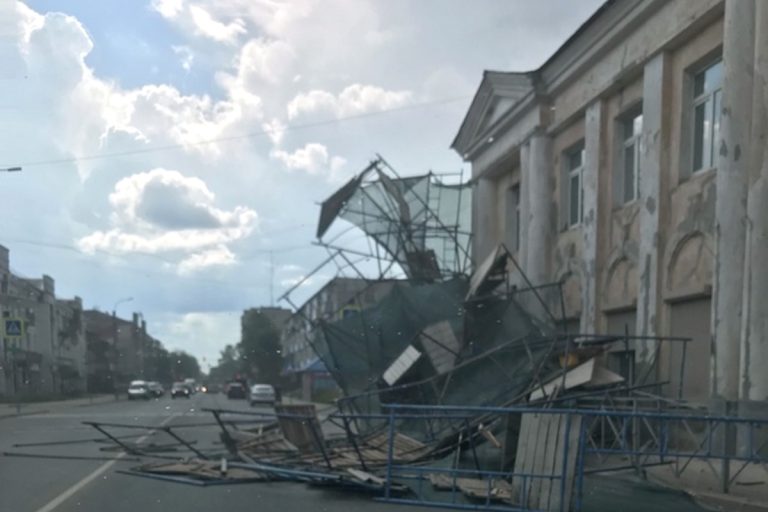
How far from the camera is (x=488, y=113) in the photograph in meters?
26.9

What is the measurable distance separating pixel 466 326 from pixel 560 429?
9.43 meters

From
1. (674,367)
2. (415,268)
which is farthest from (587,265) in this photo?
(415,268)

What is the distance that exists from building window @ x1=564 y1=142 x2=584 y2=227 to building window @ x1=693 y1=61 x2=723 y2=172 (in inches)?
210

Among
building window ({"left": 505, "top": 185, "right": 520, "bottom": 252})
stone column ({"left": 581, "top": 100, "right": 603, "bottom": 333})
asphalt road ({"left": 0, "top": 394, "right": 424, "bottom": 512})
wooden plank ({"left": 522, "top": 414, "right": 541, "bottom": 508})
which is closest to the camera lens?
wooden plank ({"left": 522, "top": 414, "right": 541, "bottom": 508})

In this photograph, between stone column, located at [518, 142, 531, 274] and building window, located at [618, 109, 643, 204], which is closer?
building window, located at [618, 109, 643, 204]

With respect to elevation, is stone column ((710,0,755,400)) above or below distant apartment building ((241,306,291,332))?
above

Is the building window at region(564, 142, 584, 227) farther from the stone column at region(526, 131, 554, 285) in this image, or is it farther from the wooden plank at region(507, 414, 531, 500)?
the wooden plank at region(507, 414, 531, 500)

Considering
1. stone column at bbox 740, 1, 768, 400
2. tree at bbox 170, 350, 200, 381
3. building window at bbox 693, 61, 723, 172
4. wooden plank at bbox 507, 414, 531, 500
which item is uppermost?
building window at bbox 693, 61, 723, 172

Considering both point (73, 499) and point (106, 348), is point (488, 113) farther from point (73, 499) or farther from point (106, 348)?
point (106, 348)

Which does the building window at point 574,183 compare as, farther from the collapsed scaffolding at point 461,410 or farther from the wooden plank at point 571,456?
the wooden plank at point 571,456

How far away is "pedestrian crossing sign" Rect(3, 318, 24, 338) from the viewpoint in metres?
31.8

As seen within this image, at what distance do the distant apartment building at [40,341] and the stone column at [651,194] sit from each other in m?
20.9

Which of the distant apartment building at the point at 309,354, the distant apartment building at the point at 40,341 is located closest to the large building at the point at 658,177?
the distant apartment building at the point at 309,354

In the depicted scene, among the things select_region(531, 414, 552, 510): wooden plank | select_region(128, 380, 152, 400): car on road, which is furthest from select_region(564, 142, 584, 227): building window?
select_region(128, 380, 152, 400): car on road
